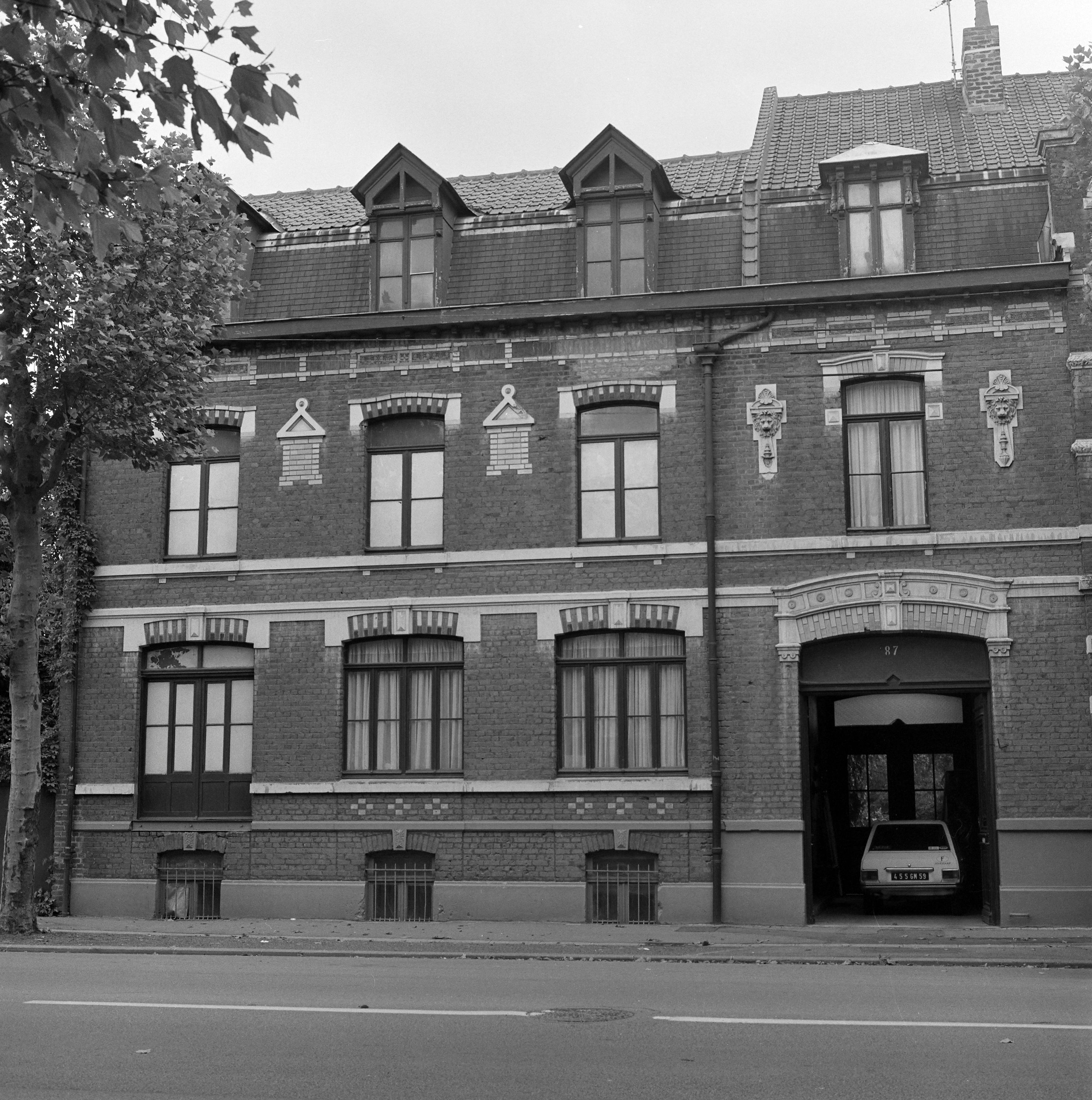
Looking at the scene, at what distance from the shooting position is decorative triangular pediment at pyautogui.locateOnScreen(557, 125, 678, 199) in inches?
853

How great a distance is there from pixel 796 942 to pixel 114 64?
1377cm

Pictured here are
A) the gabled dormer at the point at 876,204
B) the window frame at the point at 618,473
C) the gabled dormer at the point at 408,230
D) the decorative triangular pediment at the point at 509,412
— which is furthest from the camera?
the gabled dormer at the point at 408,230

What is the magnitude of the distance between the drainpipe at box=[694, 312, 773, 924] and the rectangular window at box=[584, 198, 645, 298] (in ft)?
5.04

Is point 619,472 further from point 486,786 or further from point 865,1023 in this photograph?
point 865,1023

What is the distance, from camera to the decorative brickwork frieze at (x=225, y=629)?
21.9m

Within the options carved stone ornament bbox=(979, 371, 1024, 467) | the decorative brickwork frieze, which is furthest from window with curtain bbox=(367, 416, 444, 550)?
carved stone ornament bbox=(979, 371, 1024, 467)

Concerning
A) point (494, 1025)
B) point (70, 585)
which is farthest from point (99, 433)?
point (494, 1025)

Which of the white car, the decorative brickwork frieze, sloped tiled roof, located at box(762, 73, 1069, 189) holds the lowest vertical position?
the white car

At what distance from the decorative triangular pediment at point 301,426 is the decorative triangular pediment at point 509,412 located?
2603mm

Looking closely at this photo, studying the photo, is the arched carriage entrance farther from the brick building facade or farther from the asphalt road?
the asphalt road

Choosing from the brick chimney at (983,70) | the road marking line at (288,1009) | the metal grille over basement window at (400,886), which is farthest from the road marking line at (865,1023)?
the brick chimney at (983,70)

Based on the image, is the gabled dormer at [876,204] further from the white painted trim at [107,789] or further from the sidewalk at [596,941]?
the white painted trim at [107,789]

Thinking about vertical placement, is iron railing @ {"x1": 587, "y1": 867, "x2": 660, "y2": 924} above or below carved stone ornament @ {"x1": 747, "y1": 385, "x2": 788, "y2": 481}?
below

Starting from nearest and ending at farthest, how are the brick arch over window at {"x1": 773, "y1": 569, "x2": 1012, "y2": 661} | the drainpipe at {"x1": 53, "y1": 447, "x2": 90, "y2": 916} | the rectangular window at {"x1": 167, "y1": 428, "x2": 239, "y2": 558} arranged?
the brick arch over window at {"x1": 773, "y1": 569, "x2": 1012, "y2": 661}
the drainpipe at {"x1": 53, "y1": 447, "x2": 90, "y2": 916}
the rectangular window at {"x1": 167, "y1": 428, "x2": 239, "y2": 558}
